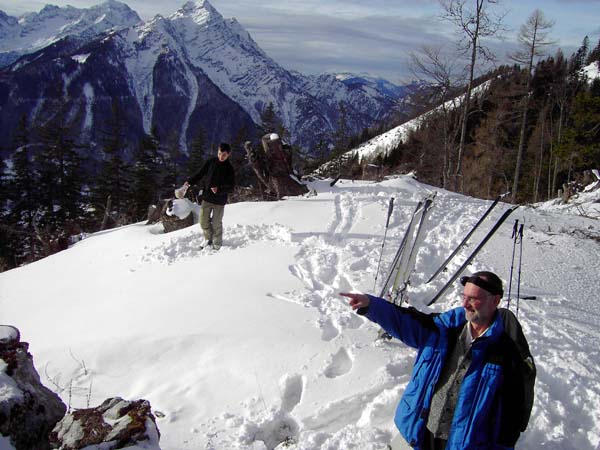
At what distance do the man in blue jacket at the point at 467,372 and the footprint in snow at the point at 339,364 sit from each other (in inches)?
57.2

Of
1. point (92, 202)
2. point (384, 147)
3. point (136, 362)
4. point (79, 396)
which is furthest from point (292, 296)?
point (384, 147)

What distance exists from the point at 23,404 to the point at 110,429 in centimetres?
62

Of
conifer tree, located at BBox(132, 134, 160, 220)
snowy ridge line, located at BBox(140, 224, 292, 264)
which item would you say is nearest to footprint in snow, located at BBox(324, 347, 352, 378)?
snowy ridge line, located at BBox(140, 224, 292, 264)

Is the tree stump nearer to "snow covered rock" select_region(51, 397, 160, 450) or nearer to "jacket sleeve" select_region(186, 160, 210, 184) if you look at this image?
"jacket sleeve" select_region(186, 160, 210, 184)

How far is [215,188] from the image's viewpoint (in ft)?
26.4

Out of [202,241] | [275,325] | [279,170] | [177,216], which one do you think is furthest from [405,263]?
[279,170]

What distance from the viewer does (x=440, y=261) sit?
7.44 meters

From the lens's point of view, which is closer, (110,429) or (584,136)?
(110,429)

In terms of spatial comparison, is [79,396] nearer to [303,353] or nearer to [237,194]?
[303,353]

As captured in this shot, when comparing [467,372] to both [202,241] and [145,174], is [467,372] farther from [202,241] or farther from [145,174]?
[145,174]

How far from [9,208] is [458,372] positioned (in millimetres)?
41753

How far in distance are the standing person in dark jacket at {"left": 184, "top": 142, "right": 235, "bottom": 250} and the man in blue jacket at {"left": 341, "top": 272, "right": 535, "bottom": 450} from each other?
5751 millimetres

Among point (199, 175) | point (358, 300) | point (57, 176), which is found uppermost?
point (199, 175)

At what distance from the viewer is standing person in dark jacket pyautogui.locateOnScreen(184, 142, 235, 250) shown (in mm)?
8086
